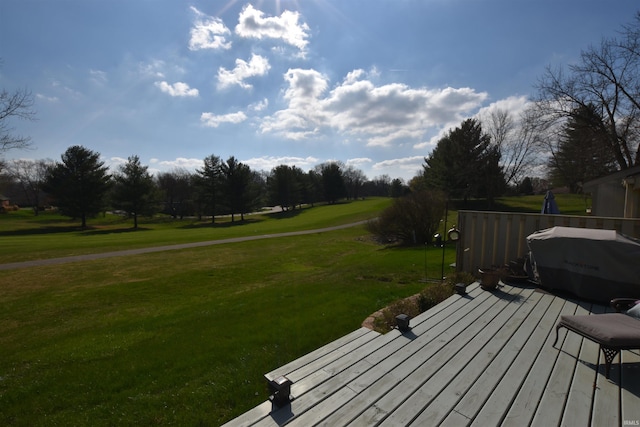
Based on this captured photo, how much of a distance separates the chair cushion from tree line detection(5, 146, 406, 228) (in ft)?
123

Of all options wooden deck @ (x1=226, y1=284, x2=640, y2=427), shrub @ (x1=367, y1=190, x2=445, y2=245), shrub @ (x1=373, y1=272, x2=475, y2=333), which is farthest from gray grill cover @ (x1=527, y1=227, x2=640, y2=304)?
shrub @ (x1=367, y1=190, x2=445, y2=245)

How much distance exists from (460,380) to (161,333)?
16.3 ft

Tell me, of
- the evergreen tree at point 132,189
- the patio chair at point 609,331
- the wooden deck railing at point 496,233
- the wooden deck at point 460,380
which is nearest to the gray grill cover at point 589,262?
the wooden deck railing at point 496,233

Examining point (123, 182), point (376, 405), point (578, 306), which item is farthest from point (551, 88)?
point (123, 182)

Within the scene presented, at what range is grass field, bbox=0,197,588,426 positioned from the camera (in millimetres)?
3080

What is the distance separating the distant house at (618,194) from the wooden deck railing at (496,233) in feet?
20.5

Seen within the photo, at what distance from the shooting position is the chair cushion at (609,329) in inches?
92.6

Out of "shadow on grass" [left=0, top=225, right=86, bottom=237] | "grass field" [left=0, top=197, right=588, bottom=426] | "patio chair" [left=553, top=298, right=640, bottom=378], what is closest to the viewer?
"patio chair" [left=553, top=298, right=640, bottom=378]

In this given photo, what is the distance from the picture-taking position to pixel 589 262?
4.17m

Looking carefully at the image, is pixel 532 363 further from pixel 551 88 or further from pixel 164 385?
pixel 551 88

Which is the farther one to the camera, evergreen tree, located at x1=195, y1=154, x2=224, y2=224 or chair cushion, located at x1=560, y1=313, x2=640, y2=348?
evergreen tree, located at x1=195, y1=154, x2=224, y2=224

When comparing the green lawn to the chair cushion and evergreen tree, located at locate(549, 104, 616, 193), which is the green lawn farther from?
evergreen tree, located at locate(549, 104, 616, 193)

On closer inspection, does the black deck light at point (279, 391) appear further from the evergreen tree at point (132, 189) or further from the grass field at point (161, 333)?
the evergreen tree at point (132, 189)

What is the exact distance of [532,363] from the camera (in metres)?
2.68
